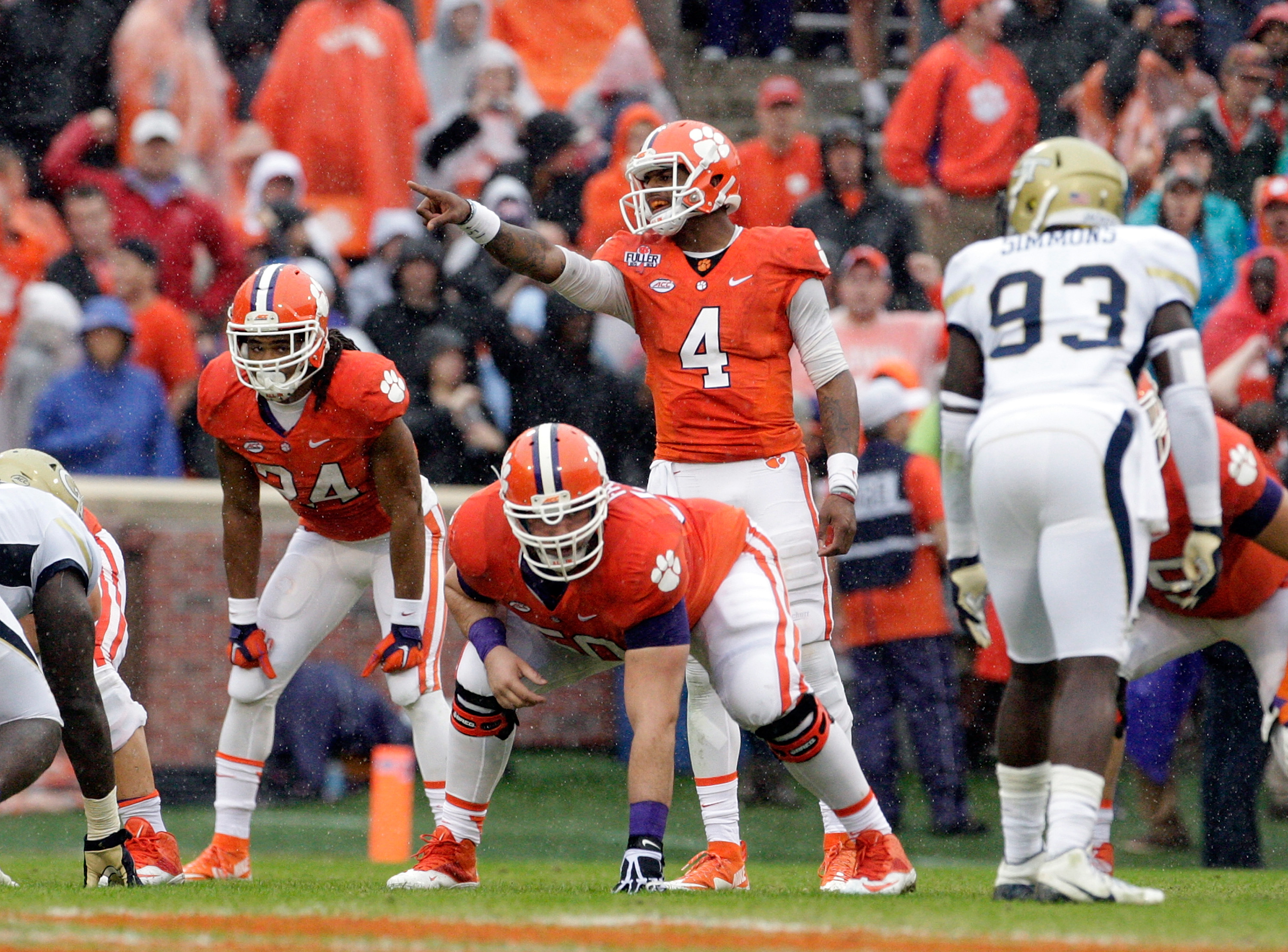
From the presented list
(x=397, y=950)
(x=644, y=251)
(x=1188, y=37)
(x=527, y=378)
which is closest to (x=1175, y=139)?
(x=1188, y=37)

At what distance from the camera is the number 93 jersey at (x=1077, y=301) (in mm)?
4664

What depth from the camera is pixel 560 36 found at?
12359 mm

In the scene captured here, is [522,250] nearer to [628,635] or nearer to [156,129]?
[628,635]

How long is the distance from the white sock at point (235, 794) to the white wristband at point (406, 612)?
73cm

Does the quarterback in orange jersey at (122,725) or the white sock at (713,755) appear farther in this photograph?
the quarterback in orange jersey at (122,725)

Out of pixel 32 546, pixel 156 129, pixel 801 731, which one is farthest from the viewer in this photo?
pixel 156 129

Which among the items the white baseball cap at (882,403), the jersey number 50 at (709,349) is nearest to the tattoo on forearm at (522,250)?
the jersey number 50 at (709,349)

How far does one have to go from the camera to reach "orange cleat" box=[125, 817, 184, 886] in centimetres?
582

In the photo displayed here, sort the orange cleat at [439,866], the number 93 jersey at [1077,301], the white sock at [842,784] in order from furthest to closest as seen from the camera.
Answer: the orange cleat at [439,866] < the white sock at [842,784] < the number 93 jersey at [1077,301]

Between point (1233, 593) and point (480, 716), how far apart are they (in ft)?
7.95

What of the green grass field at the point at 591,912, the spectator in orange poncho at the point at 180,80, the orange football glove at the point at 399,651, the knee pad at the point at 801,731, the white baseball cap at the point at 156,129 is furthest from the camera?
the spectator in orange poncho at the point at 180,80

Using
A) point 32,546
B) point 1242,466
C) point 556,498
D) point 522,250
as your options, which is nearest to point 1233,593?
point 1242,466

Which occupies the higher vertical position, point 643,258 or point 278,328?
point 643,258

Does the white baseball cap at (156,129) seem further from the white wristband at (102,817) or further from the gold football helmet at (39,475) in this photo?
the white wristband at (102,817)
